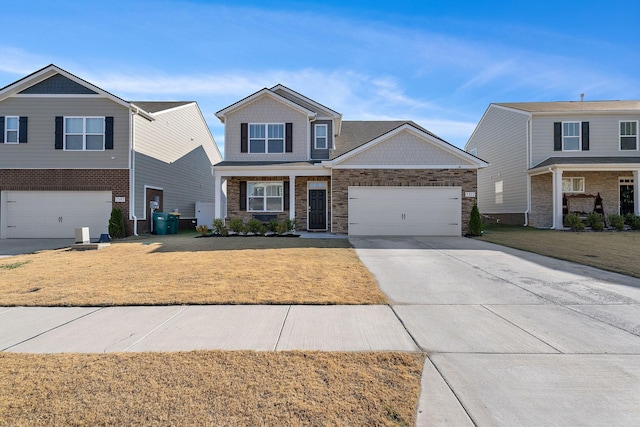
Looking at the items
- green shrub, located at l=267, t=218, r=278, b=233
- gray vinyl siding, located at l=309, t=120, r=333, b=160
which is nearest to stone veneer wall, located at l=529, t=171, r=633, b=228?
gray vinyl siding, located at l=309, t=120, r=333, b=160

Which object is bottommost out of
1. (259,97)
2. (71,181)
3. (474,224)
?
(474,224)

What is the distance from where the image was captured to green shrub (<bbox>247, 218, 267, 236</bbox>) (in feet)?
49.3

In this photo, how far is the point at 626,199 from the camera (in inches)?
725

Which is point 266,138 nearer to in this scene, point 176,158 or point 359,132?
point 359,132

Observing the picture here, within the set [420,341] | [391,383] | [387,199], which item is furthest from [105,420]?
[387,199]

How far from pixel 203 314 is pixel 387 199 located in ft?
37.1

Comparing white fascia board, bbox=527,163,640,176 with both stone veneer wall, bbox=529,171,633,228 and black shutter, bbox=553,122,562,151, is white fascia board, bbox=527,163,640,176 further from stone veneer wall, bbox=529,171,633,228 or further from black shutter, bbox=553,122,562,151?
black shutter, bbox=553,122,562,151

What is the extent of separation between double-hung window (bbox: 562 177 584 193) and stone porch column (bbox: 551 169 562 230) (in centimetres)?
230

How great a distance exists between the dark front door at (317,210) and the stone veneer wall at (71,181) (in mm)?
8280

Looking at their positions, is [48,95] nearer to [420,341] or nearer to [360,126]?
[360,126]

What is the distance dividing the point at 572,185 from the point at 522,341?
18.9 metres

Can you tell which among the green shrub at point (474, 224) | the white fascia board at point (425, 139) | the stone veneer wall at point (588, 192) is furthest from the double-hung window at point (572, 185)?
the green shrub at point (474, 224)

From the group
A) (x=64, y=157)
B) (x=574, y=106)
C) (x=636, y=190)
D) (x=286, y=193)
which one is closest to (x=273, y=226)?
(x=286, y=193)

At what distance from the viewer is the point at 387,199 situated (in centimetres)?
1495
